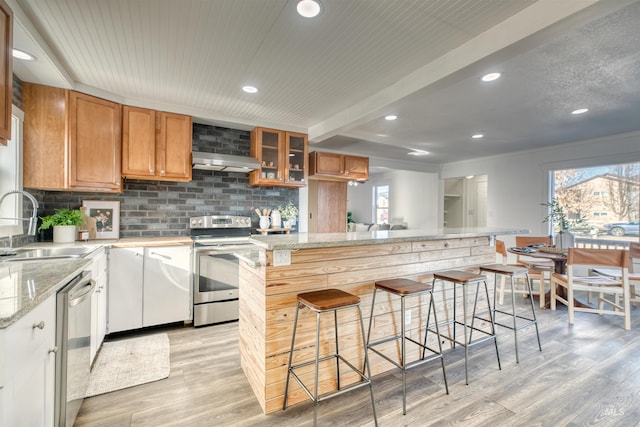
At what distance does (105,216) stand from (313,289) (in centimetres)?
267

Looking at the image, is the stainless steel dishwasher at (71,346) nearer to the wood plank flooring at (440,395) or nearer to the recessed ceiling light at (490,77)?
the wood plank flooring at (440,395)

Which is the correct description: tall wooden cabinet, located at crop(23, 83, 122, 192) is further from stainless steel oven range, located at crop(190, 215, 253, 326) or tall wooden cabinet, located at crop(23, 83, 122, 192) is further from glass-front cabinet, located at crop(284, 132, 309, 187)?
glass-front cabinet, located at crop(284, 132, 309, 187)

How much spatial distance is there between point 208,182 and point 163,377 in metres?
2.32

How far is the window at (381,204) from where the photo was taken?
29.3ft

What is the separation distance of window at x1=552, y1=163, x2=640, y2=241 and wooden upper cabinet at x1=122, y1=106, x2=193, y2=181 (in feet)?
18.2

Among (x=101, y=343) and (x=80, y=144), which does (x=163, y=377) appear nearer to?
(x=101, y=343)

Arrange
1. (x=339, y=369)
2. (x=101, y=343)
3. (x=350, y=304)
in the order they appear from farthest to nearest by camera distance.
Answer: (x=101, y=343) → (x=339, y=369) → (x=350, y=304)

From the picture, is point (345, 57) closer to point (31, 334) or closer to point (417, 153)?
point (31, 334)

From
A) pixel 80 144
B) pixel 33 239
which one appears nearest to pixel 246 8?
pixel 80 144

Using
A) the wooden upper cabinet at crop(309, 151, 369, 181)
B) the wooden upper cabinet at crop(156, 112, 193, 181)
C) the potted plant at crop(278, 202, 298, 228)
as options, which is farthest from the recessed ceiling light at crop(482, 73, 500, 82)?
the wooden upper cabinet at crop(156, 112, 193, 181)

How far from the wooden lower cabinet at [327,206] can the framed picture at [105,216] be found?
121 inches

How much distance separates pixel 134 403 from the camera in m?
1.90

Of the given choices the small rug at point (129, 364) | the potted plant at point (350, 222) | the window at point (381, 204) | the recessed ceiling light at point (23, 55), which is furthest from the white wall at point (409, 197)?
the recessed ceiling light at point (23, 55)

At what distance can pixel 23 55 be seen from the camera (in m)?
2.14
